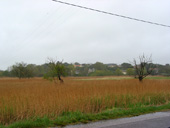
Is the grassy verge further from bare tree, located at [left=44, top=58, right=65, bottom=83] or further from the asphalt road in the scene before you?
bare tree, located at [left=44, top=58, right=65, bottom=83]

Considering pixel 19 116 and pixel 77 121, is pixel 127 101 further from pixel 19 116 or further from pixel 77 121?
pixel 19 116

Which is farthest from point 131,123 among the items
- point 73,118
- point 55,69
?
point 55,69

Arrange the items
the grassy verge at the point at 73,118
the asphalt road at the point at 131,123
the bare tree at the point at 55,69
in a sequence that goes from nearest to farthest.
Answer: the asphalt road at the point at 131,123 < the grassy verge at the point at 73,118 < the bare tree at the point at 55,69

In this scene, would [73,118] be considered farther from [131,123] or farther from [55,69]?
[55,69]

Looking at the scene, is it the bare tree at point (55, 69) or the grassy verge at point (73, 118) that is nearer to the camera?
the grassy verge at point (73, 118)

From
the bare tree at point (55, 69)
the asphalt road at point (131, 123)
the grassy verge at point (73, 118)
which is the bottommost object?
the asphalt road at point (131, 123)

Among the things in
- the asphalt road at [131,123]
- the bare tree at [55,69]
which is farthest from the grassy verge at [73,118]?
the bare tree at [55,69]

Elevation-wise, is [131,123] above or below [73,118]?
below

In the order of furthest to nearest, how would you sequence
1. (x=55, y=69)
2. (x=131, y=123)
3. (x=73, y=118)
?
(x=55, y=69) < (x=73, y=118) < (x=131, y=123)

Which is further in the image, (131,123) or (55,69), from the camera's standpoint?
(55,69)

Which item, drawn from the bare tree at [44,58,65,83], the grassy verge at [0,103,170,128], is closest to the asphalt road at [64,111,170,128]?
the grassy verge at [0,103,170,128]

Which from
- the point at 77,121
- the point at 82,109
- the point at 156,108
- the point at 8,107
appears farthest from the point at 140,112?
the point at 8,107

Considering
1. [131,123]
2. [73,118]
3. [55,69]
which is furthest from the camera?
[55,69]

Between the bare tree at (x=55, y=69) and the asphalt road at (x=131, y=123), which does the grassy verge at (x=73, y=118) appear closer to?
the asphalt road at (x=131, y=123)
